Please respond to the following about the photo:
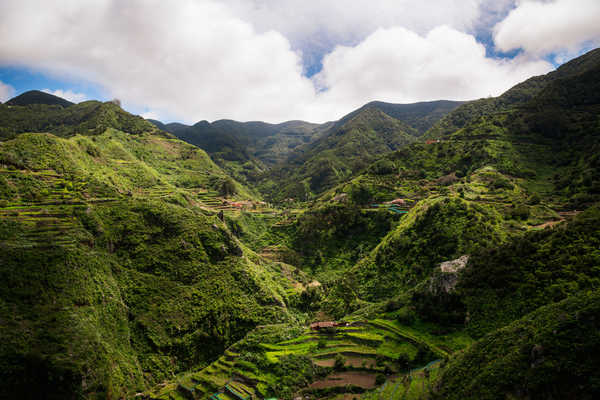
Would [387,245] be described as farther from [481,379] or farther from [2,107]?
[2,107]

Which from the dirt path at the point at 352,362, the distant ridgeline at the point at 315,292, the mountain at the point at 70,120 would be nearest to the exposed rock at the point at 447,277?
the distant ridgeline at the point at 315,292

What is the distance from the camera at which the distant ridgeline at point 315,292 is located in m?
26.8

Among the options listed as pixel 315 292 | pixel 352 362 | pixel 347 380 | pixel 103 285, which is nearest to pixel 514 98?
pixel 315 292

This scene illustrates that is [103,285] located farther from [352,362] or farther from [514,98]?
[514,98]

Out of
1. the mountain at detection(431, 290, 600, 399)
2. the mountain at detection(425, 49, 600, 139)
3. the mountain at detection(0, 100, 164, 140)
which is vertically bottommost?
the mountain at detection(431, 290, 600, 399)

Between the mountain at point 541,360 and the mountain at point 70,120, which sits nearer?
the mountain at point 541,360

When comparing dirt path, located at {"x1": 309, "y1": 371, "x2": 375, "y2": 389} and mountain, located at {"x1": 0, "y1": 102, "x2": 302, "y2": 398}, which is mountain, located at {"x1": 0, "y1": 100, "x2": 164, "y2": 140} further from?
dirt path, located at {"x1": 309, "y1": 371, "x2": 375, "y2": 389}

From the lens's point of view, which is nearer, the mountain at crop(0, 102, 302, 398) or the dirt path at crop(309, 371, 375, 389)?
the mountain at crop(0, 102, 302, 398)

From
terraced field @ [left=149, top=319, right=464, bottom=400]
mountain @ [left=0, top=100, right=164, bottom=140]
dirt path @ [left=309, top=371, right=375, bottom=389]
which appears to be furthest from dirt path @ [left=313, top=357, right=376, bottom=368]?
mountain @ [left=0, top=100, right=164, bottom=140]

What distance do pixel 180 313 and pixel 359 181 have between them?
8303 cm

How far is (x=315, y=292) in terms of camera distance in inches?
2667

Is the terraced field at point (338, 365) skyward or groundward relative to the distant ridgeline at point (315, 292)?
groundward

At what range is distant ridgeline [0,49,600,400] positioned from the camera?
26.8m

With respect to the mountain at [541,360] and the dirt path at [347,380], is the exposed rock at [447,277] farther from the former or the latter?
the dirt path at [347,380]
